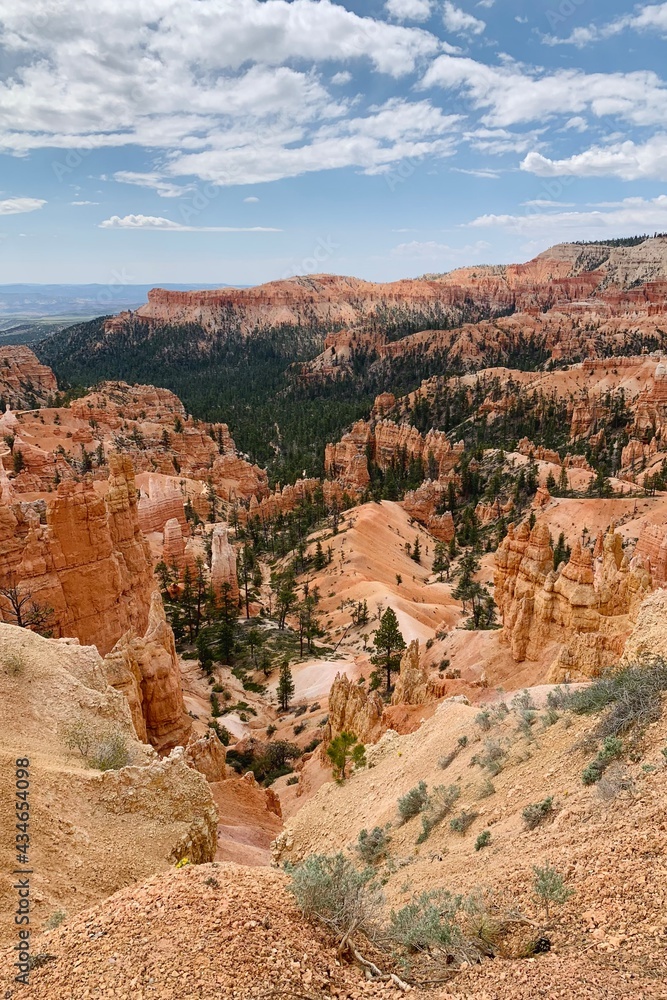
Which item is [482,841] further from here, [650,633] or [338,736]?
[338,736]

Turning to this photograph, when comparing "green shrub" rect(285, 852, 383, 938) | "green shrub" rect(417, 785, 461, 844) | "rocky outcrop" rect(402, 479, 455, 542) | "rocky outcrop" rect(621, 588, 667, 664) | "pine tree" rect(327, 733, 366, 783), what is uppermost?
"rocky outcrop" rect(621, 588, 667, 664)

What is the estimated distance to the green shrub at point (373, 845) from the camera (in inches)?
410

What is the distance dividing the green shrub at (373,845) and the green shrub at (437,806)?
874 mm

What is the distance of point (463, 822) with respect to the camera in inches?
369

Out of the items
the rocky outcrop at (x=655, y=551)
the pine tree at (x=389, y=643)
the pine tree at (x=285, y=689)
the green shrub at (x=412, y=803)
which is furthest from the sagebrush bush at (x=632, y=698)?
the pine tree at (x=285, y=689)

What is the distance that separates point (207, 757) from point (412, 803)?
985 centimetres

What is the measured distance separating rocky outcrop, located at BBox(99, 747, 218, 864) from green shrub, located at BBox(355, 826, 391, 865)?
2.85 meters

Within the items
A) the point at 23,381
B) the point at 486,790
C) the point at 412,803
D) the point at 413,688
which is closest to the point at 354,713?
the point at 413,688

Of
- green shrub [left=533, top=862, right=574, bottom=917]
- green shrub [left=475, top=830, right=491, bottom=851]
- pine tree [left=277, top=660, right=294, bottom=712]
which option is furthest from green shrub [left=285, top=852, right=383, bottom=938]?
pine tree [left=277, top=660, right=294, bottom=712]

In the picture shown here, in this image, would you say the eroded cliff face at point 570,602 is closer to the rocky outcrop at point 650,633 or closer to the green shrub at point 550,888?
the rocky outcrop at point 650,633

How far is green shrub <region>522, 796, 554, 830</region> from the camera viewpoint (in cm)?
788

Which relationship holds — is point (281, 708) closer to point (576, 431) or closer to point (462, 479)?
point (462, 479)

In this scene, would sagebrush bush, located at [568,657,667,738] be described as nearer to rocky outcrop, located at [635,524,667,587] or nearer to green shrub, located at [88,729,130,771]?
green shrub, located at [88,729,130,771]

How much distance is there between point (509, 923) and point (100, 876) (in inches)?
232
